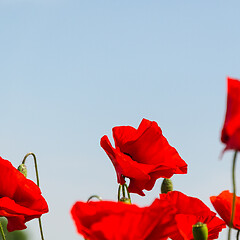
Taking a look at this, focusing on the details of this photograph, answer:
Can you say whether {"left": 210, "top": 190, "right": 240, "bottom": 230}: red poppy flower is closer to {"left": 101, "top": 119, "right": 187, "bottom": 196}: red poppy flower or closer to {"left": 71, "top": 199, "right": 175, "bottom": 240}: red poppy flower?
{"left": 101, "top": 119, "right": 187, "bottom": 196}: red poppy flower

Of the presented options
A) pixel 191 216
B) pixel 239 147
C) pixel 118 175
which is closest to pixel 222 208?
pixel 191 216

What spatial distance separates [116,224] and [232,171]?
20cm

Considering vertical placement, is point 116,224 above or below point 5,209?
above

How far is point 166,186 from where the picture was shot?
157 centimetres

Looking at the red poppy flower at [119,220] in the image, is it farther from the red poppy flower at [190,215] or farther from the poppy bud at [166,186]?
the poppy bud at [166,186]

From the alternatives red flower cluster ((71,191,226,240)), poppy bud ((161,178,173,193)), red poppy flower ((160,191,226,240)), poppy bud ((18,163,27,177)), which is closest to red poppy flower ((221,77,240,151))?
red flower cluster ((71,191,226,240))

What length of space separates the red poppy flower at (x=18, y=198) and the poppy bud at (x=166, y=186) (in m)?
0.31

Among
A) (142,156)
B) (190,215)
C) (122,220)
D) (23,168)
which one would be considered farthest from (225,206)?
(23,168)

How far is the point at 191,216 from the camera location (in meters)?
1.25

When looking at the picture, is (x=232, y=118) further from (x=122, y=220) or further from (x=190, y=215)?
(x=190, y=215)

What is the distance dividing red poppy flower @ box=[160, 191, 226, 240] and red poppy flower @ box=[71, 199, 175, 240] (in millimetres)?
210

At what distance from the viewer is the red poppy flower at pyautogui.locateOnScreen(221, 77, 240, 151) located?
2.94ft

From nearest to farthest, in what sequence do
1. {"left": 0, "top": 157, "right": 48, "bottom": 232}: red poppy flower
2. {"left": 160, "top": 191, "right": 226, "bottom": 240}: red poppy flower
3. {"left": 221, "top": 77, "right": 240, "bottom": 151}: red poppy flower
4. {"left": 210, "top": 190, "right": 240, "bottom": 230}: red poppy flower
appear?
{"left": 221, "top": 77, "right": 240, "bottom": 151}: red poppy flower
{"left": 160, "top": 191, "right": 226, "bottom": 240}: red poppy flower
{"left": 210, "top": 190, "right": 240, "bottom": 230}: red poppy flower
{"left": 0, "top": 157, "right": 48, "bottom": 232}: red poppy flower

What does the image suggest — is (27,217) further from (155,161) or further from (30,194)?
(155,161)
